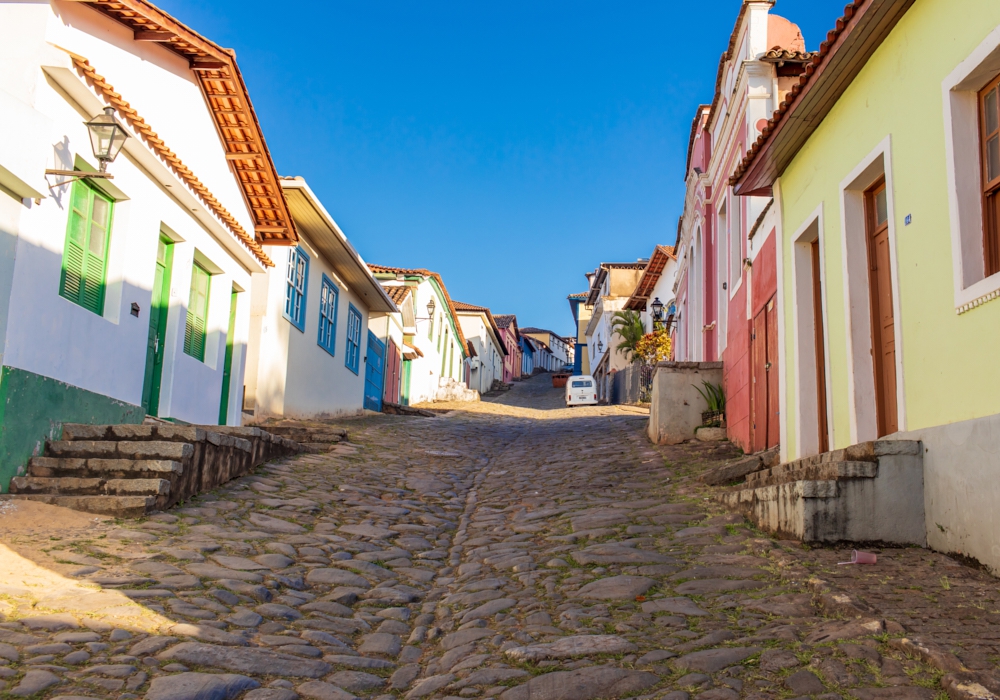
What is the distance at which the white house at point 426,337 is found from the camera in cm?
2770

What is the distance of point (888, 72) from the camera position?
629 centimetres

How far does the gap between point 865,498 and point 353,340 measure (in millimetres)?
15786

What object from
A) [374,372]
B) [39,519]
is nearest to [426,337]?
[374,372]

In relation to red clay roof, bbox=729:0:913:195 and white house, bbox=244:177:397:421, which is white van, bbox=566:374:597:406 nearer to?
white house, bbox=244:177:397:421

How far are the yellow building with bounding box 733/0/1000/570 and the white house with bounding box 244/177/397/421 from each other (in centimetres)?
864

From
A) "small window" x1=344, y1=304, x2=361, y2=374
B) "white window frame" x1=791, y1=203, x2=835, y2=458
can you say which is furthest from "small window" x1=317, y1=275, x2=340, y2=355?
"white window frame" x1=791, y1=203, x2=835, y2=458

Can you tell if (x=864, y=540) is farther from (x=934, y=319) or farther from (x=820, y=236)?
(x=820, y=236)

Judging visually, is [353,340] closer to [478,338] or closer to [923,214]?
[923,214]

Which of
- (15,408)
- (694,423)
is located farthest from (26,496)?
(694,423)

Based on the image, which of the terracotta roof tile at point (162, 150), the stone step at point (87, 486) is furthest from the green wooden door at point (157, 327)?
the stone step at point (87, 486)

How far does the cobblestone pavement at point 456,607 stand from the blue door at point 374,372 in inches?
495

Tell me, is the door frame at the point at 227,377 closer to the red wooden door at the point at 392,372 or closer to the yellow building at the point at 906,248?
the yellow building at the point at 906,248

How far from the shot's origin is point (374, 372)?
74.4 feet

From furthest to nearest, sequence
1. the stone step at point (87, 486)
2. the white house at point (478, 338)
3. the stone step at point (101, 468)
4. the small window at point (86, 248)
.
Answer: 1. the white house at point (478, 338)
2. the small window at point (86, 248)
3. the stone step at point (101, 468)
4. the stone step at point (87, 486)
